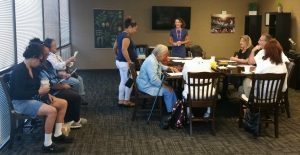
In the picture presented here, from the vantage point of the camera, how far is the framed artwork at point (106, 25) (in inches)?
424

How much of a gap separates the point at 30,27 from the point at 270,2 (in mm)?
7078

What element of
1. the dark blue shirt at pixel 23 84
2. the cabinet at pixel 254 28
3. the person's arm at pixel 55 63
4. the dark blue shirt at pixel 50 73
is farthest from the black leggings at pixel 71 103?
the cabinet at pixel 254 28

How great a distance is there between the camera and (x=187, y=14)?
11.0 meters

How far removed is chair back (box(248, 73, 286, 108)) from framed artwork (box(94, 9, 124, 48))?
6674 mm

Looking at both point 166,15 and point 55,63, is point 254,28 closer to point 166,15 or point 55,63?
point 166,15

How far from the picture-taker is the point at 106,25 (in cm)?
1083

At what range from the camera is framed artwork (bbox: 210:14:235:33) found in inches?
443

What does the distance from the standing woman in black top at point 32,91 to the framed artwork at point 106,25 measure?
6565 mm

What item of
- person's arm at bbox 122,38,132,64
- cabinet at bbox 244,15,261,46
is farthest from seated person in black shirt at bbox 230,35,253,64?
cabinet at bbox 244,15,261,46

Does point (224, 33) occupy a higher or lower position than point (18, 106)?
higher

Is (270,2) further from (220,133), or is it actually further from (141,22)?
(220,133)

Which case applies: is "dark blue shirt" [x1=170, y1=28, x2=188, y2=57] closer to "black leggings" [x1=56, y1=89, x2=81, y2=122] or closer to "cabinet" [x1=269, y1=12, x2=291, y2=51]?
"cabinet" [x1=269, y1=12, x2=291, y2=51]

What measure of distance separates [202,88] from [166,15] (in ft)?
21.0

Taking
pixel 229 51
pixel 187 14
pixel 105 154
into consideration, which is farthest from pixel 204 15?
pixel 105 154
